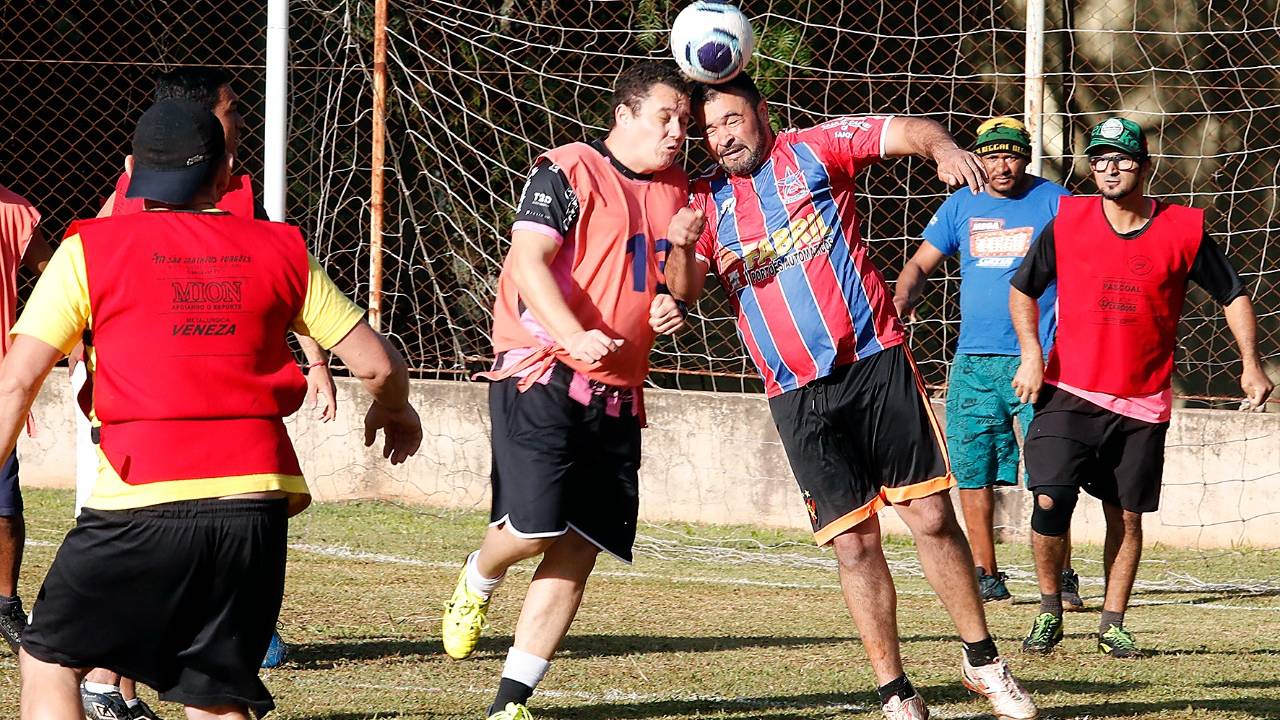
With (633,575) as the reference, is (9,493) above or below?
above

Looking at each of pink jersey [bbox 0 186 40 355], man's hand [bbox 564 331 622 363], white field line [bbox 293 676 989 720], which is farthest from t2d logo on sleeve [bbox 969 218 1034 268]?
pink jersey [bbox 0 186 40 355]

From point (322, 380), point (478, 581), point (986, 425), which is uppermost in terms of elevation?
point (322, 380)

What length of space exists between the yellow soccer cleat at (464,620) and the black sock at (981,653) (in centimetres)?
155

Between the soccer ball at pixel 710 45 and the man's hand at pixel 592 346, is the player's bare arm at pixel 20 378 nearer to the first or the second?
the man's hand at pixel 592 346

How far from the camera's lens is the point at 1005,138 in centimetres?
794

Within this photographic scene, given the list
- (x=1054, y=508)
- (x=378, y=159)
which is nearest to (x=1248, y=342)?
(x=1054, y=508)

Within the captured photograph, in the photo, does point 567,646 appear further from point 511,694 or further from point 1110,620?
point 1110,620

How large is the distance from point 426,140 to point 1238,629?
621 cm

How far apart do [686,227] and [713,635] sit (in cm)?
261

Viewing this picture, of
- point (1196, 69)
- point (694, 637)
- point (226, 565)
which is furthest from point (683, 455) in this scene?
point (226, 565)

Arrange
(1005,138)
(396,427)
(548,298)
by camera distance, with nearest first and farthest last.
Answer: (396,427) < (548,298) < (1005,138)

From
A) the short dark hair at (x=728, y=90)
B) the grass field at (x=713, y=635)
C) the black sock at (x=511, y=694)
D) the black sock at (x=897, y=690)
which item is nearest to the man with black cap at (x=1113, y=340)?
the grass field at (x=713, y=635)

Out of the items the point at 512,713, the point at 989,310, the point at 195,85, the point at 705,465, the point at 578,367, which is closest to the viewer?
the point at 512,713

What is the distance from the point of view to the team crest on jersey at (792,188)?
16.6ft
